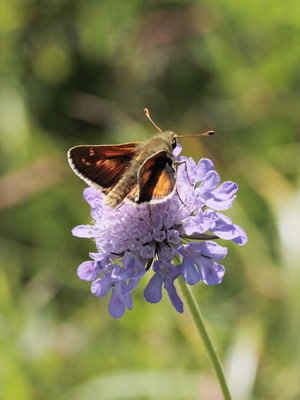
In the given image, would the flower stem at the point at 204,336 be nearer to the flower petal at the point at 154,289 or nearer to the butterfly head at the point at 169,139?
the flower petal at the point at 154,289

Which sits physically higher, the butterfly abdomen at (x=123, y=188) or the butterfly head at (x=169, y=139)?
the butterfly head at (x=169, y=139)

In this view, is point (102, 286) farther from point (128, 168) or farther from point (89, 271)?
point (128, 168)

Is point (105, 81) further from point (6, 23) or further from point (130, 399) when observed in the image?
point (130, 399)

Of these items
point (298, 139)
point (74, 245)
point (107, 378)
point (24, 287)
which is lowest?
point (107, 378)

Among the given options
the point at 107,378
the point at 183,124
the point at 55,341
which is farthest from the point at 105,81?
the point at 107,378

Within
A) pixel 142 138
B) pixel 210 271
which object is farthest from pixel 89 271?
pixel 142 138

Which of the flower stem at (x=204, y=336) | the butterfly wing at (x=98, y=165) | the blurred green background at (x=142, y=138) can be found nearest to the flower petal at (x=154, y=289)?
the flower stem at (x=204, y=336)
